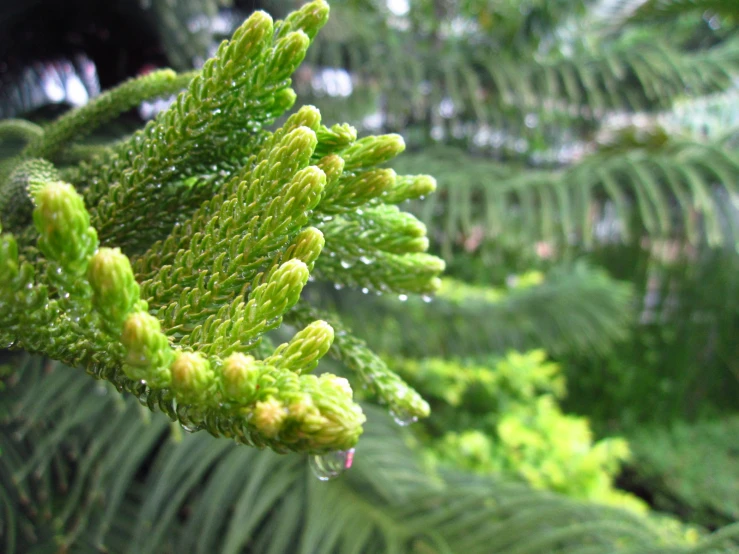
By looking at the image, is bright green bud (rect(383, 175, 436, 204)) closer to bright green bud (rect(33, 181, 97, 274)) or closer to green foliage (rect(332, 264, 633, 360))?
bright green bud (rect(33, 181, 97, 274))

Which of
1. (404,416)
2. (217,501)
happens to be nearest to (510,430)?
(217,501)

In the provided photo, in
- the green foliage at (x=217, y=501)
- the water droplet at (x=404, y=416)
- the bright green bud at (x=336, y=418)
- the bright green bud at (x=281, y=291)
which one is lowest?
the green foliage at (x=217, y=501)

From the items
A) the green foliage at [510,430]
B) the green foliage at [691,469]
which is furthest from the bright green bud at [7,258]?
the green foliage at [691,469]

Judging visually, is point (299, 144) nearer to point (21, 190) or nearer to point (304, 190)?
point (304, 190)

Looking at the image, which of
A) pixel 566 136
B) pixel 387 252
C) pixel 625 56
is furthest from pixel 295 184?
pixel 566 136

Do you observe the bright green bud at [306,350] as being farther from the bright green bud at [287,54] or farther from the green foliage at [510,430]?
the green foliage at [510,430]

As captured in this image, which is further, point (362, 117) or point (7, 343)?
point (362, 117)

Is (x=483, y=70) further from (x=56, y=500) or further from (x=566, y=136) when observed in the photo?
(x=56, y=500)

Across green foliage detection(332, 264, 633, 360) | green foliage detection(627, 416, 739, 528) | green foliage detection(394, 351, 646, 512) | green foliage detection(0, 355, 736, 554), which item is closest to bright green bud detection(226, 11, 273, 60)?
green foliage detection(0, 355, 736, 554)

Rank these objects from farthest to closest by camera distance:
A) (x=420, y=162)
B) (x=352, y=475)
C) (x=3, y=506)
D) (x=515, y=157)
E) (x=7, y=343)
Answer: (x=515, y=157)
(x=420, y=162)
(x=352, y=475)
(x=3, y=506)
(x=7, y=343)
